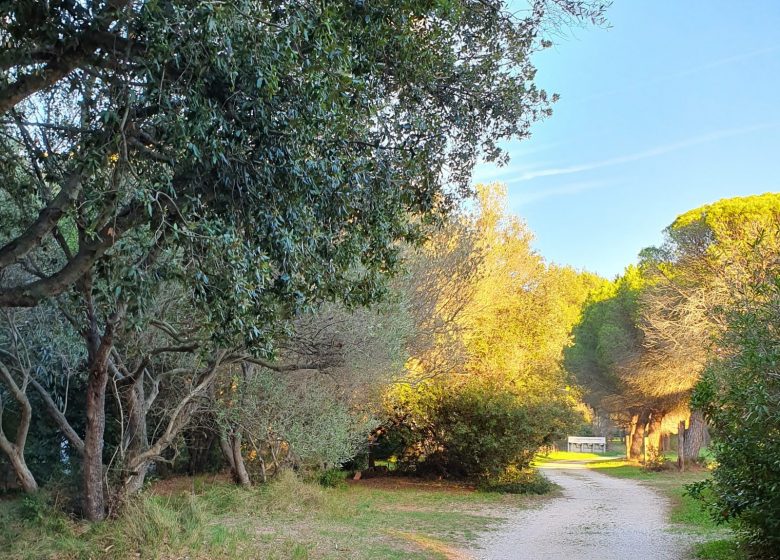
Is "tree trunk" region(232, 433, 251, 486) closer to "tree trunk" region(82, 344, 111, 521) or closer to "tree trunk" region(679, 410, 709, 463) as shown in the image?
"tree trunk" region(82, 344, 111, 521)

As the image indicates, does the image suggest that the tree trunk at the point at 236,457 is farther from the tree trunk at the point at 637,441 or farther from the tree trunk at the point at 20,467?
the tree trunk at the point at 637,441

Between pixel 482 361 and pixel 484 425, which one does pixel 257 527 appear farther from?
pixel 482 361

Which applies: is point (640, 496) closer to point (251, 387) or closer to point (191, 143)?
point (251, 387)

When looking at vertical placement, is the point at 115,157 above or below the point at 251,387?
above

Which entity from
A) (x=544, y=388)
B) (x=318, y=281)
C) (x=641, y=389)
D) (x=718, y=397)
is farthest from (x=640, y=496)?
(x=318, y=281)

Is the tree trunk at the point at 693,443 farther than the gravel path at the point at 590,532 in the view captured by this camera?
Yes

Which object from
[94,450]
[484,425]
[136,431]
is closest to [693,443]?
[484,425]

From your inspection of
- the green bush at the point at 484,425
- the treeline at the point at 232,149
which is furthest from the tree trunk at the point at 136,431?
the green bush at the point at 484,425

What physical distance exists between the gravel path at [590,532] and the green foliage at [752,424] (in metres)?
2.06

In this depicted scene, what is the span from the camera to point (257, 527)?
35.9 feet

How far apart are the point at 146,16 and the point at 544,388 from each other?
19710 mm

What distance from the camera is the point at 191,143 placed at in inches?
204

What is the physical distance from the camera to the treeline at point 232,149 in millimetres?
5129

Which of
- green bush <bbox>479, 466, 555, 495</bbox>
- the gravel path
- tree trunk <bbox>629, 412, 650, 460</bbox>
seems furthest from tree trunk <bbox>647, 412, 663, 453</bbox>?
green bush <bbox>479, 466, 555, 495</bbox>
